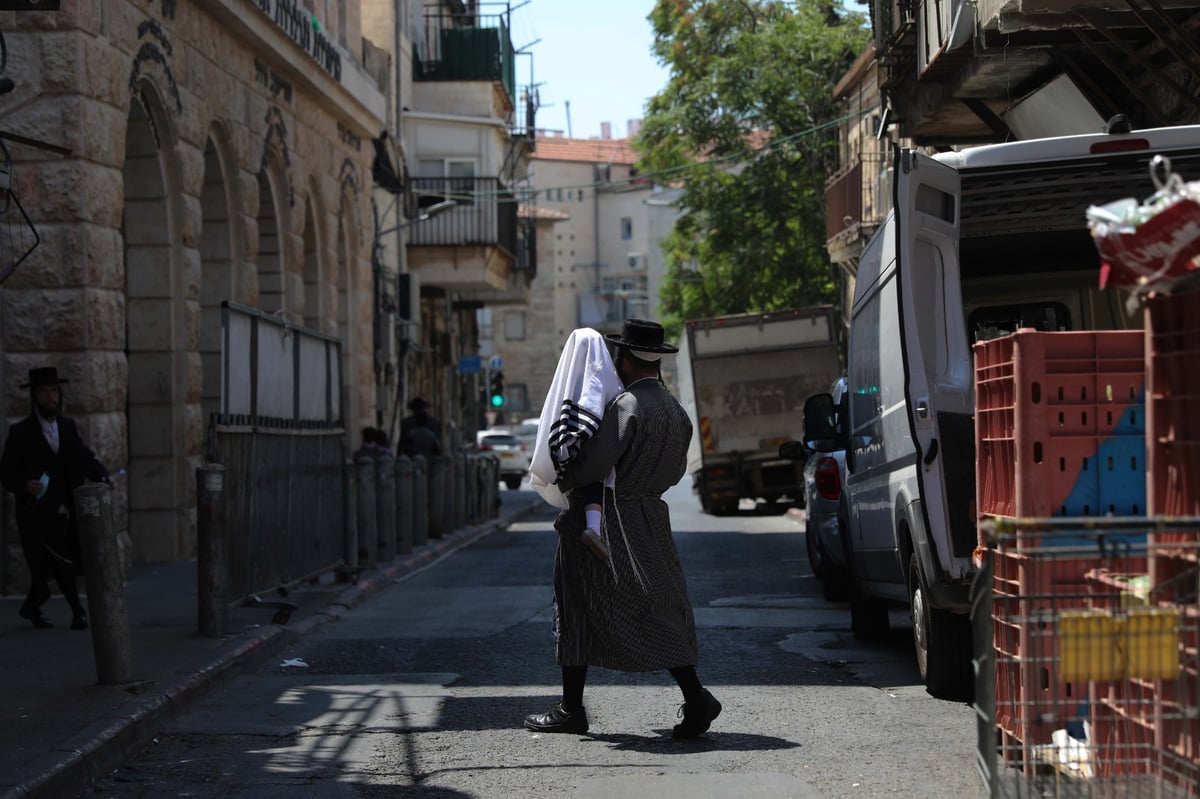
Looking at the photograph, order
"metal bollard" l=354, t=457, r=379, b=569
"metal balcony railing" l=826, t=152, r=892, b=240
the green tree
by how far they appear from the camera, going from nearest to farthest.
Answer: "metal bollard" l=354, t=457, r=379, b=569, "metal balcony railing" l=826, t=152, r=892, b=240, the green tree

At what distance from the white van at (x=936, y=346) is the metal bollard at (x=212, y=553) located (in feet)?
13.1

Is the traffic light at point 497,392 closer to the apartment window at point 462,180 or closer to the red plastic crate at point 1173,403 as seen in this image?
the apartment window at point 462,180

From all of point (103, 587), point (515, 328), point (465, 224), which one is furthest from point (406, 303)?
point (515, 328)

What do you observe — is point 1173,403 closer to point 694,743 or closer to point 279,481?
point 694,743

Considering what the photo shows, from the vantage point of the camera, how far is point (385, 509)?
18.3 meters

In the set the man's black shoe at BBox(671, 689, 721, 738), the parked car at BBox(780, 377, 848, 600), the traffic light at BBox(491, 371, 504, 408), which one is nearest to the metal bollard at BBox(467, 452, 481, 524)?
the parked car at BBox(780, 377, 848, 600)

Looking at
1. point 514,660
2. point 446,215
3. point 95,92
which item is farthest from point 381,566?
point 446,215

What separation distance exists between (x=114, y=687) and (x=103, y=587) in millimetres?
498

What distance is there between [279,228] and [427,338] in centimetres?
2154

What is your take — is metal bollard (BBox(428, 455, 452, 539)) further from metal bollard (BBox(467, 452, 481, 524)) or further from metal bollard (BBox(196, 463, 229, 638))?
metal bollard (BBox(196, 463, 229, 638))

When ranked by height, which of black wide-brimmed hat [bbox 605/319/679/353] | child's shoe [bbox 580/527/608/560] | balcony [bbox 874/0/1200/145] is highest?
balcony [bbox 874/0/1200/145]

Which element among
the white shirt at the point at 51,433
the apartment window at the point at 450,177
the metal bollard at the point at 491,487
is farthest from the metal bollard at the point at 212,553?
the apartment window at the point at 450,177

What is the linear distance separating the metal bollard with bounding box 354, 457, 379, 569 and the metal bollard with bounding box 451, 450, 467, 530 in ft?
25.7

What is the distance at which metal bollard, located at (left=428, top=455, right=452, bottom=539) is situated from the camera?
23153 millimetres
